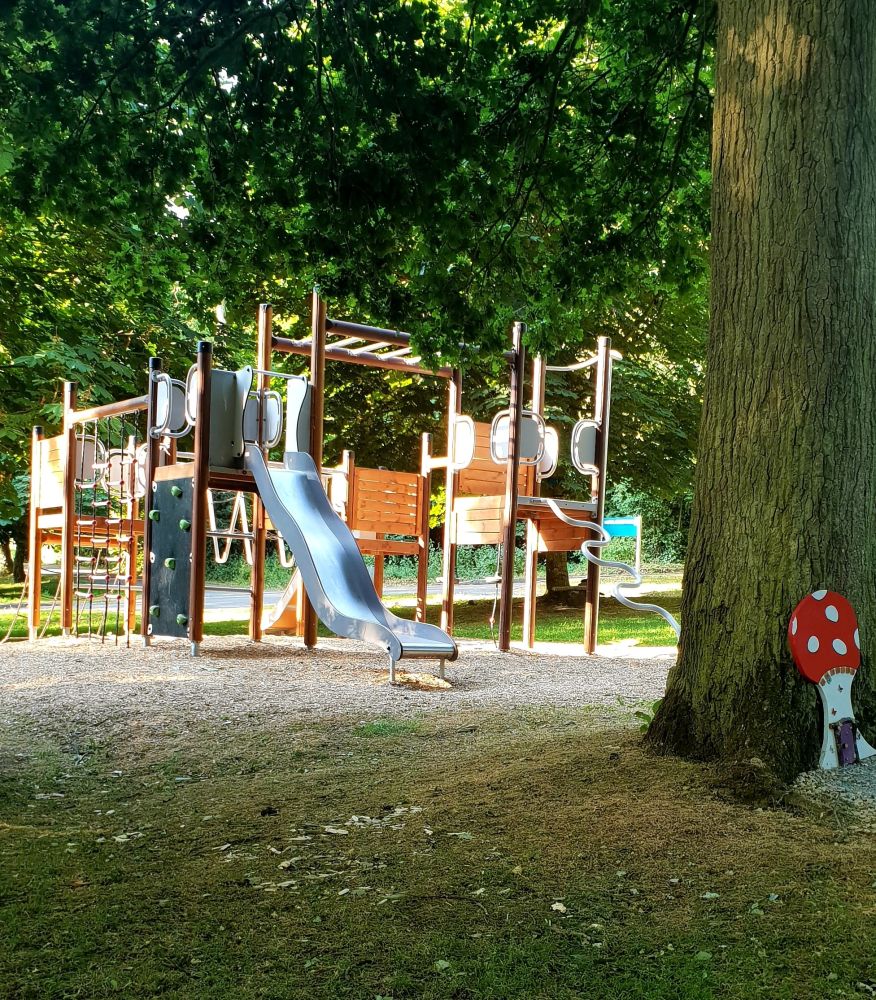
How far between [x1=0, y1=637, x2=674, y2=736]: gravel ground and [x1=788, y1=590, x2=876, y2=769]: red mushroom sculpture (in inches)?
127

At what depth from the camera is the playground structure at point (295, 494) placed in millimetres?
10297

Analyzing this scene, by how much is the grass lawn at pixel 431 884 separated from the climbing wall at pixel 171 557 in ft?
15.8

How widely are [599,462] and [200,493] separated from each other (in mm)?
5275

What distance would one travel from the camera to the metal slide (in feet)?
29.8

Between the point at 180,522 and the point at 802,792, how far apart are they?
24.4ft

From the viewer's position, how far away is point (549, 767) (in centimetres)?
498

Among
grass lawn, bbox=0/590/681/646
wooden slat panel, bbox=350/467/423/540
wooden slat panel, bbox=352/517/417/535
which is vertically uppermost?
wooden slat panel, bbox=350/467/423/540

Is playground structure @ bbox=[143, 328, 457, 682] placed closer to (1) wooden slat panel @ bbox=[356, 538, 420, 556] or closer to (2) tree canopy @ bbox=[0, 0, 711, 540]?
(2) tree canopy @ bbox=[0, 0, 711, 540]

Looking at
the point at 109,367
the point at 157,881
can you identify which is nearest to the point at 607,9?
the point at 157,881

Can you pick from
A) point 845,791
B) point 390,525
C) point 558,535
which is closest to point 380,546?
point 390,525

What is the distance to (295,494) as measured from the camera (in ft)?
35.7

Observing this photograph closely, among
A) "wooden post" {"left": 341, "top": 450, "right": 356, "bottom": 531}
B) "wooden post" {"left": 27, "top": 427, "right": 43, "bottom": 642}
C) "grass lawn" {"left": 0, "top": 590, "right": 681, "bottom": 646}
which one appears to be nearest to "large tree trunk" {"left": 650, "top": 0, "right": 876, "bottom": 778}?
"wooden post" {"left": 341, "top": 450, "right": 356, "bottom": 531}

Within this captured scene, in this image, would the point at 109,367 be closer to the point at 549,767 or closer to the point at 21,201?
the point at 21,201

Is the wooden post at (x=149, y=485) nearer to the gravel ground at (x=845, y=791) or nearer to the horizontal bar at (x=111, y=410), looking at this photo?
the horizontal bar at (x=111, y=410)
